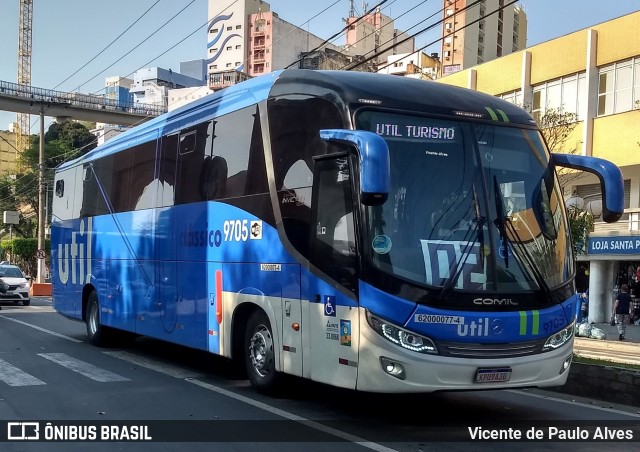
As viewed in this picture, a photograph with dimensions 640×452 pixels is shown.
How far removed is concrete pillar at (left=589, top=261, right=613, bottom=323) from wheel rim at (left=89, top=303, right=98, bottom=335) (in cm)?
2308

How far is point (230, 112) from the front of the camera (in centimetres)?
961

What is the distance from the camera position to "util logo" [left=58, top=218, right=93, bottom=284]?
14.8 m

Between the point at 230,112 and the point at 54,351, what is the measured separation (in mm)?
6583

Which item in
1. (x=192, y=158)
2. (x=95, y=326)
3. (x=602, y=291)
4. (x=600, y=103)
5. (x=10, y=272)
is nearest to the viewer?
(x=192, y=158)

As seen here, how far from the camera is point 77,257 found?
1545cm

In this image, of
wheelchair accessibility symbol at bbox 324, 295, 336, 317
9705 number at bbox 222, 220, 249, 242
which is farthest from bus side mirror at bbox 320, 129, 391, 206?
9705 number at bbox 222, 220, 249, 242

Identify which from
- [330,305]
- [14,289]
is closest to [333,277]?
[330,305]

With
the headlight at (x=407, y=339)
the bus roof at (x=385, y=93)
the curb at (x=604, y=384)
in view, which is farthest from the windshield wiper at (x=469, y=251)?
the curb at (x=604, y=384)

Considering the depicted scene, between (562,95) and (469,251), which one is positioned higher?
(562,95)

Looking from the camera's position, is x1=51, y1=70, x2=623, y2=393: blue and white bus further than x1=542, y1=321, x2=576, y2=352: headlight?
No

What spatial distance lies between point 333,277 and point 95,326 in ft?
28.5

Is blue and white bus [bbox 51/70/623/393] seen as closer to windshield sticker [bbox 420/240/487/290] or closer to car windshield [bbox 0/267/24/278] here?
windshield sticker [bbox 420/240/487/290]

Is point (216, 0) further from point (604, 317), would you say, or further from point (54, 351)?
point (54, 351)

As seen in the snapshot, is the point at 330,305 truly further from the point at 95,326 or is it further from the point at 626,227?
the point at 626,227
